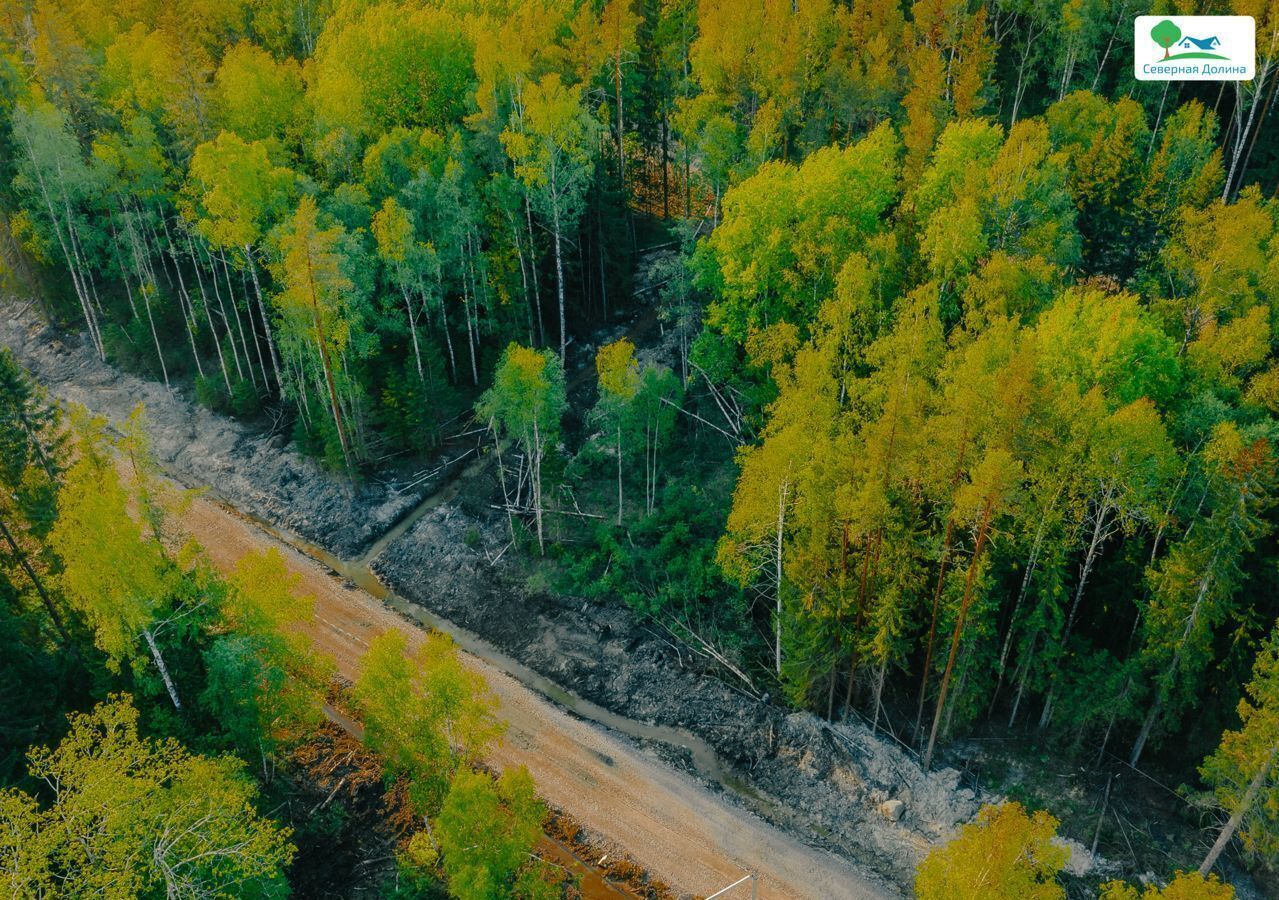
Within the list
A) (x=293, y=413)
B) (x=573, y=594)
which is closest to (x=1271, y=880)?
(x=573, y=594)

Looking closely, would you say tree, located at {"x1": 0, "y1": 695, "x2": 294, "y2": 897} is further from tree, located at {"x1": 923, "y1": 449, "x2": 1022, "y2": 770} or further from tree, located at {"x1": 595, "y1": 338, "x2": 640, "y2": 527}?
tree, located at {"x1": 923, "y1": 449, "x2": 1022, "y2": 770}

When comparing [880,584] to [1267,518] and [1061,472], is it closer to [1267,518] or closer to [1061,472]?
[1061,472]

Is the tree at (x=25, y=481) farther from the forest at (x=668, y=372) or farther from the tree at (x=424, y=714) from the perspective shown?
the tree at (x=424, y=714)

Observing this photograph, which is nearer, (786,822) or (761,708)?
(786,822)

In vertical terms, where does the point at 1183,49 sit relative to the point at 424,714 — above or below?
above

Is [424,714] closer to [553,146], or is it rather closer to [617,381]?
[617,381]

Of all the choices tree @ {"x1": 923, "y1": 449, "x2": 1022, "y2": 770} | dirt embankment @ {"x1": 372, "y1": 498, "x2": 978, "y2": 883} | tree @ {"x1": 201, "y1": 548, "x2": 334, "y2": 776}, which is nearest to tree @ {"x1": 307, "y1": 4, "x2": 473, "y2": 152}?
dirt embankment @ {"x1": 372, "y1": 498, "x2": 978, "y2": 883}

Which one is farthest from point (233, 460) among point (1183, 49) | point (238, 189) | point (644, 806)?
point (1183, 49)
